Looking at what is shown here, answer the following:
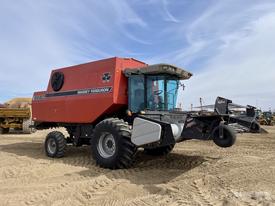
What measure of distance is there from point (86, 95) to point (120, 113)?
1.17m

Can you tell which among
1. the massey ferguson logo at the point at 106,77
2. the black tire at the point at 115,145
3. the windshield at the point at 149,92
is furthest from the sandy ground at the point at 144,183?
the massey ferguson logo at the point at 106,77

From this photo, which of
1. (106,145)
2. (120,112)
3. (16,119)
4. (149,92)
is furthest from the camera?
(16,119)

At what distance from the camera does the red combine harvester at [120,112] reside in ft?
25.5

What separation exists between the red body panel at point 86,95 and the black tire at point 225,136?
318 cm

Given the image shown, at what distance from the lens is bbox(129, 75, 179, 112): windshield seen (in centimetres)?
952

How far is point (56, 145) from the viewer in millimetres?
10828

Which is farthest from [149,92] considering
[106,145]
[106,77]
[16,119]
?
[16,119]

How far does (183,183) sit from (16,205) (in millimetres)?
2981

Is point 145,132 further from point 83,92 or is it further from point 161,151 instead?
point 83,92

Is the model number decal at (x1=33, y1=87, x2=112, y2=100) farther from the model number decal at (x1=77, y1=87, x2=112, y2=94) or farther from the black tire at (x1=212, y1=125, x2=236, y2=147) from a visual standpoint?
the black tire at (x1=212, y1=125, x2=236, y2=147)

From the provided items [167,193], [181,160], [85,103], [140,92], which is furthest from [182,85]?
[167,193]

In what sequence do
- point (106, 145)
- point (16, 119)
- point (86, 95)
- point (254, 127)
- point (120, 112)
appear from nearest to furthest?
point (254, 127)
point (106, 145)
point (120, 112)
point (86, 95)
point (16, 119)

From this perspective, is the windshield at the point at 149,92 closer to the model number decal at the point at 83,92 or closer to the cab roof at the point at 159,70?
the cab roof at the point at 159,70

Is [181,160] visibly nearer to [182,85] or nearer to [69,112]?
[182,85]
